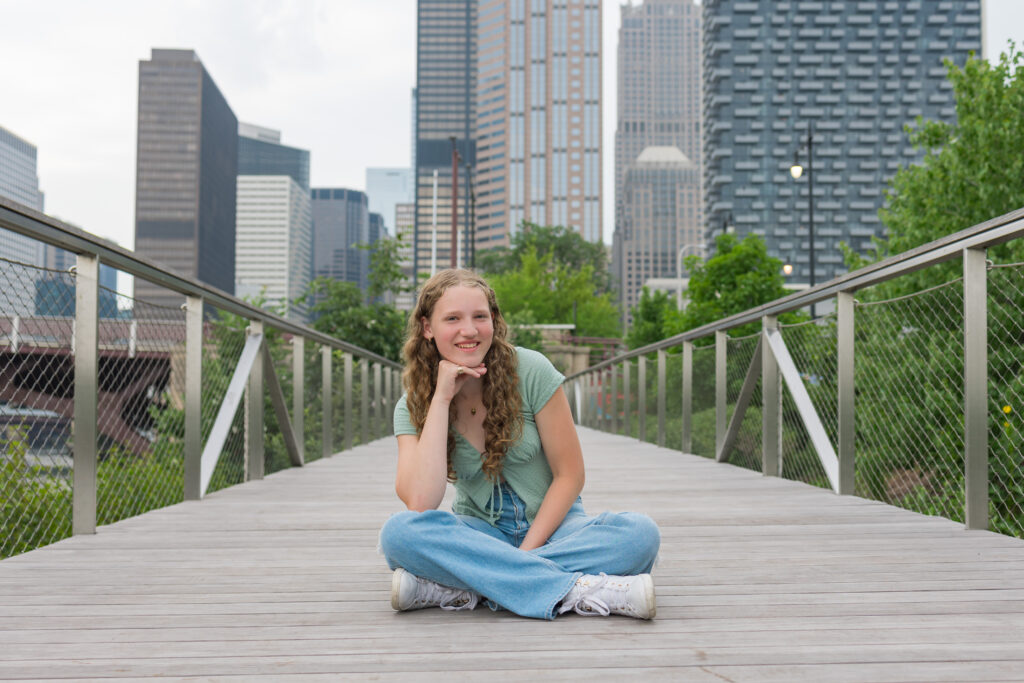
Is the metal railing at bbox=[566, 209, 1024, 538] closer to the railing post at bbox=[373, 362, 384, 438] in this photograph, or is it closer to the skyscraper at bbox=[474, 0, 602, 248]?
the railing post at bbox=[373, 362, 384, 438]

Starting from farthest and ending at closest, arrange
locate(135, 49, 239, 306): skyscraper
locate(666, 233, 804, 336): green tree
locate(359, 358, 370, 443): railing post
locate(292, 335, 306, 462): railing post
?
1. locate(135, 49, 239, 306): skyscraper
2. locate(666, 233, 804, 336): green tree
3. locate(359, 358, 370, 443): railing post
4. locate(292, 335, 306, 462): railing post

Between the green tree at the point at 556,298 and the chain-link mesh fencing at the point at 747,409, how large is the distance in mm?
31823

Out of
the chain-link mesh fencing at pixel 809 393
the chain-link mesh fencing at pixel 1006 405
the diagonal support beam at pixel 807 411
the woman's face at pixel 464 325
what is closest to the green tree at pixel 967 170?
the chain-link mesh fencing at pixel 809 393

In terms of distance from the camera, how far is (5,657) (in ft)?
5.37

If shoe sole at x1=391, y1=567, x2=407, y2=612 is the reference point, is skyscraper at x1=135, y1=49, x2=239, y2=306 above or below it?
above

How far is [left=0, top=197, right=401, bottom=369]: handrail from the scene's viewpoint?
2510 millimetres

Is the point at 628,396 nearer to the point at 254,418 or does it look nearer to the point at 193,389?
the point at 254,418

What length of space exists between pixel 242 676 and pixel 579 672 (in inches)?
23.8

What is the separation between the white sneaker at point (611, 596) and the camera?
187 centimetres

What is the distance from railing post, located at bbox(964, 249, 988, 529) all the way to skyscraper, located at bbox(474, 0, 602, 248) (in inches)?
4598

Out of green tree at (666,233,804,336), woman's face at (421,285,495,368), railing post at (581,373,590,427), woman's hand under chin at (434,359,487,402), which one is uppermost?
green tree at (666,233,804,336)

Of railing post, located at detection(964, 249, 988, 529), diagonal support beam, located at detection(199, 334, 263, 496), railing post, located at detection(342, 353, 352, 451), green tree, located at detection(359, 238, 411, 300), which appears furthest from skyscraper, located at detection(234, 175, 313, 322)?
railing post, located at detection(964, 249, 988, 529)

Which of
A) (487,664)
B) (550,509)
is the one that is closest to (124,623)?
(487,664)

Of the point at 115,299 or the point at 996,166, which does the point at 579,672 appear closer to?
the point at 115,299
